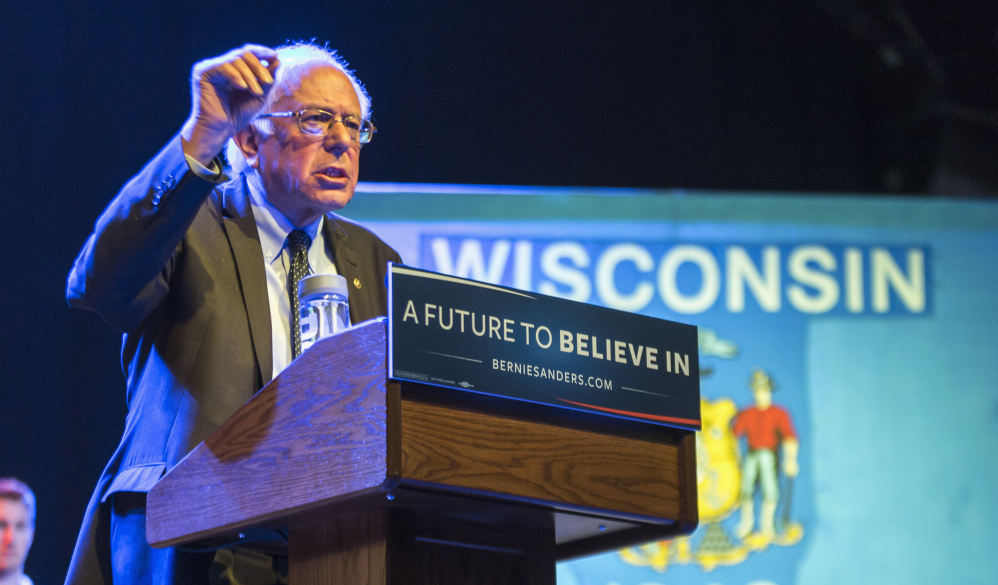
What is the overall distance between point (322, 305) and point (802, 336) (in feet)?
8.11

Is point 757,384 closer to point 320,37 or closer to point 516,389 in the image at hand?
point 320,37

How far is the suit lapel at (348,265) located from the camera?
1.65m

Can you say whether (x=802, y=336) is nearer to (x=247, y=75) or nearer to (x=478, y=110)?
(x=478, y=110)

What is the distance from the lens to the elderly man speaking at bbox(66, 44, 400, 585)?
1.33m

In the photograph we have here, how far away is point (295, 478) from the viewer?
1048 mm

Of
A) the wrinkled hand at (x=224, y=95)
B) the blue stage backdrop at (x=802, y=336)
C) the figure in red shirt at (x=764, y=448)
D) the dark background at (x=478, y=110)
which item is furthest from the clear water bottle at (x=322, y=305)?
the figure in red shirt at (x=764, y=448)

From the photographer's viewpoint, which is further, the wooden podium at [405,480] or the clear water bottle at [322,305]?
the clear water bottle at [322,305]

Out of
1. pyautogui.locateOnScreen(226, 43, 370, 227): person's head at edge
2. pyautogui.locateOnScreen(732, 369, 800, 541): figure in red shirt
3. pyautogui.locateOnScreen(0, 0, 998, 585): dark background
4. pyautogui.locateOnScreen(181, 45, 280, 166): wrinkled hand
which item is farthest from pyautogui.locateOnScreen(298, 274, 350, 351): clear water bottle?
pyautogui.locateOnScreen(732, 369, 800, 541): figure in red shirt

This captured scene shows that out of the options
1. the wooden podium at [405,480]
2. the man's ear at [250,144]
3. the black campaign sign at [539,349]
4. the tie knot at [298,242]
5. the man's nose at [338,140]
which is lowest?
the wooden podium at [405,480]

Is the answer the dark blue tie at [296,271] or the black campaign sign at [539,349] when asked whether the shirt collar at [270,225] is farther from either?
the black campaign sign at [539,349]

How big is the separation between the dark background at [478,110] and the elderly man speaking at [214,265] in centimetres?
172

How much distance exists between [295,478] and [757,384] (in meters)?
2.60

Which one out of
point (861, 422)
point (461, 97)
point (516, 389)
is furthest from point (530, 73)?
point (516, 389)

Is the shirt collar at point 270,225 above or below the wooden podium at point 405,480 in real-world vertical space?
above
